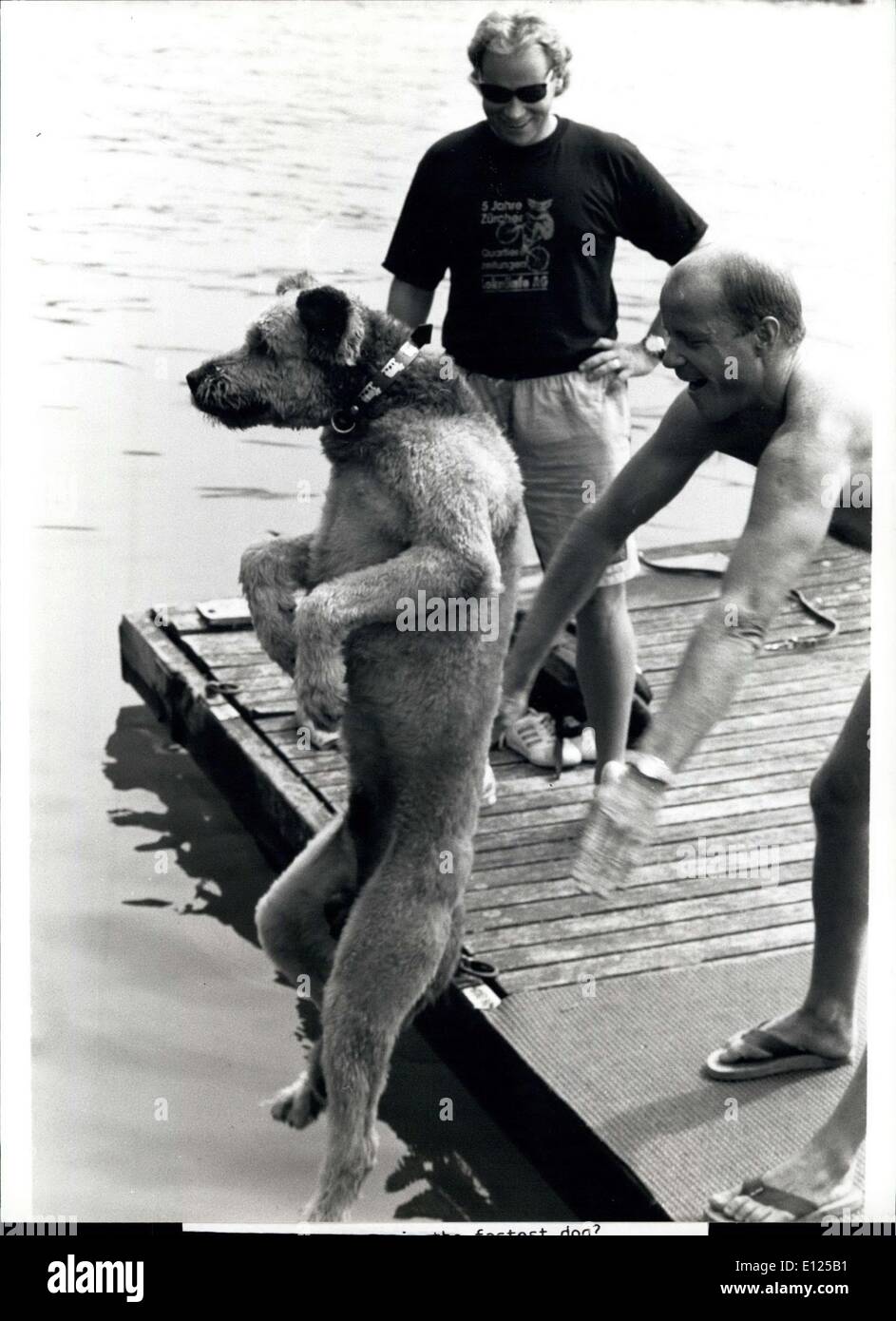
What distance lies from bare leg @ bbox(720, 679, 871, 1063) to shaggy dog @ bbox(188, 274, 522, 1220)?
758mm

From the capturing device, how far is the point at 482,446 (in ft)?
12.1

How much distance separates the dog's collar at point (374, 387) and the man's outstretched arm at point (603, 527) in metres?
0.53

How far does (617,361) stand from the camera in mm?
4871

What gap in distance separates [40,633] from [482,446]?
1.29 m

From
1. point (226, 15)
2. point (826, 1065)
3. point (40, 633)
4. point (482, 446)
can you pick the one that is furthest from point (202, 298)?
point (826, 1065)

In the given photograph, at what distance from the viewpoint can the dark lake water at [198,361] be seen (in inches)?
176

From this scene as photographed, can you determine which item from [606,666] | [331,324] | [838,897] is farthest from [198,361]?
[838,897]

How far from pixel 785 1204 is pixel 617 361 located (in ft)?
7.62

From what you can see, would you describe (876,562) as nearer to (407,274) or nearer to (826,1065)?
(826,1065)

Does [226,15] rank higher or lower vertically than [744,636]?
higher

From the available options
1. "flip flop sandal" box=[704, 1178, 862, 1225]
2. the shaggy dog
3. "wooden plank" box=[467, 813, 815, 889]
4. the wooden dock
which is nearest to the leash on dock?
the wooden dock

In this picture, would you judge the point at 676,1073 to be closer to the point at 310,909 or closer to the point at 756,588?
the point at 310,909

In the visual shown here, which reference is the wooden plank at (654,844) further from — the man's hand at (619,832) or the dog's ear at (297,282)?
the man's hand at (619,832)

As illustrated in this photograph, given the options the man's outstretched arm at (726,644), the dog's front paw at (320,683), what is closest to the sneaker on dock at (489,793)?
the dog's front paw at (320,683)
